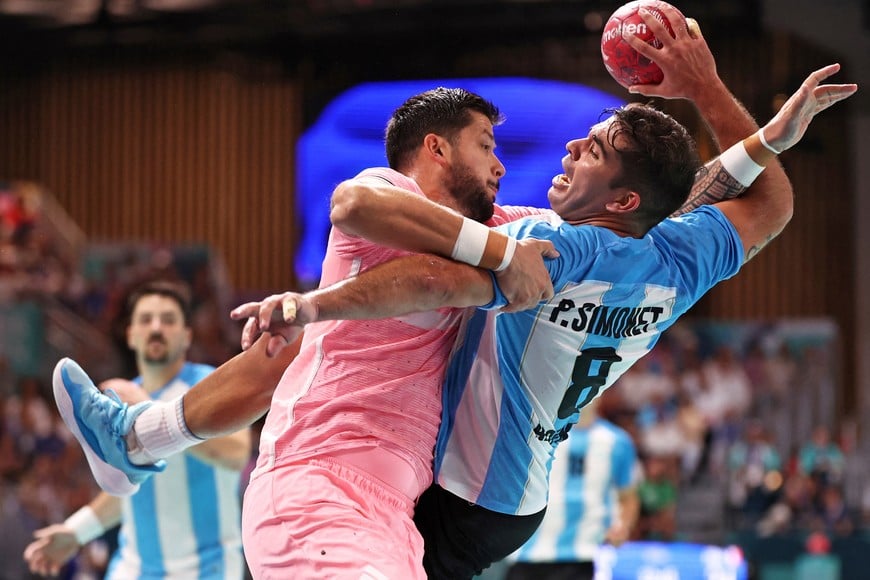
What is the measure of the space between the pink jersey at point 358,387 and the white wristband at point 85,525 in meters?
2.84

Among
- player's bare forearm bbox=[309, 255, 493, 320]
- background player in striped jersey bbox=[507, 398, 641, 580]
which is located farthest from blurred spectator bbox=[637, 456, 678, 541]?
player's bare forearm bbox=[309, 255, 493, 320]

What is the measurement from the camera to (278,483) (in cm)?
301

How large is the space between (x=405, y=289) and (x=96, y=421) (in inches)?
58.3

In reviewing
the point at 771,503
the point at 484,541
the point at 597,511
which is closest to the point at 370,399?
the point at 484,541

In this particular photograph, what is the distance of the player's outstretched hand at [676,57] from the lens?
11.9 ft

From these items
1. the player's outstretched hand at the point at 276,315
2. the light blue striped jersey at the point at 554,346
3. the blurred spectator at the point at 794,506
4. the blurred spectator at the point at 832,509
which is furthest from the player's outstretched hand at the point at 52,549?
the blurred spectator at the point at 832,509

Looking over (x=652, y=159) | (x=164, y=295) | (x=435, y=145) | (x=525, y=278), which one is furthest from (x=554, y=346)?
(x=164, y=295)

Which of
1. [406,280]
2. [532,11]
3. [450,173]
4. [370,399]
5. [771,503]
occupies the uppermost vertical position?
[532,11]

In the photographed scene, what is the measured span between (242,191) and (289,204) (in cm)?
77

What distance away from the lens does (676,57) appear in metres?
3.65

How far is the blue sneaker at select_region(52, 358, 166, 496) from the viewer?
3.73m

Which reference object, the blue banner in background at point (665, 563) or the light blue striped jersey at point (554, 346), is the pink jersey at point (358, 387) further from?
the blue banner in background at point (665, 563)

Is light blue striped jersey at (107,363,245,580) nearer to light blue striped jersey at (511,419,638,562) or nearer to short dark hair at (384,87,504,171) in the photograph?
short dark hair at (384,87,504,171)

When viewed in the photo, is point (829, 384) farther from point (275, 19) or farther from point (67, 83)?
point (67, 83)
